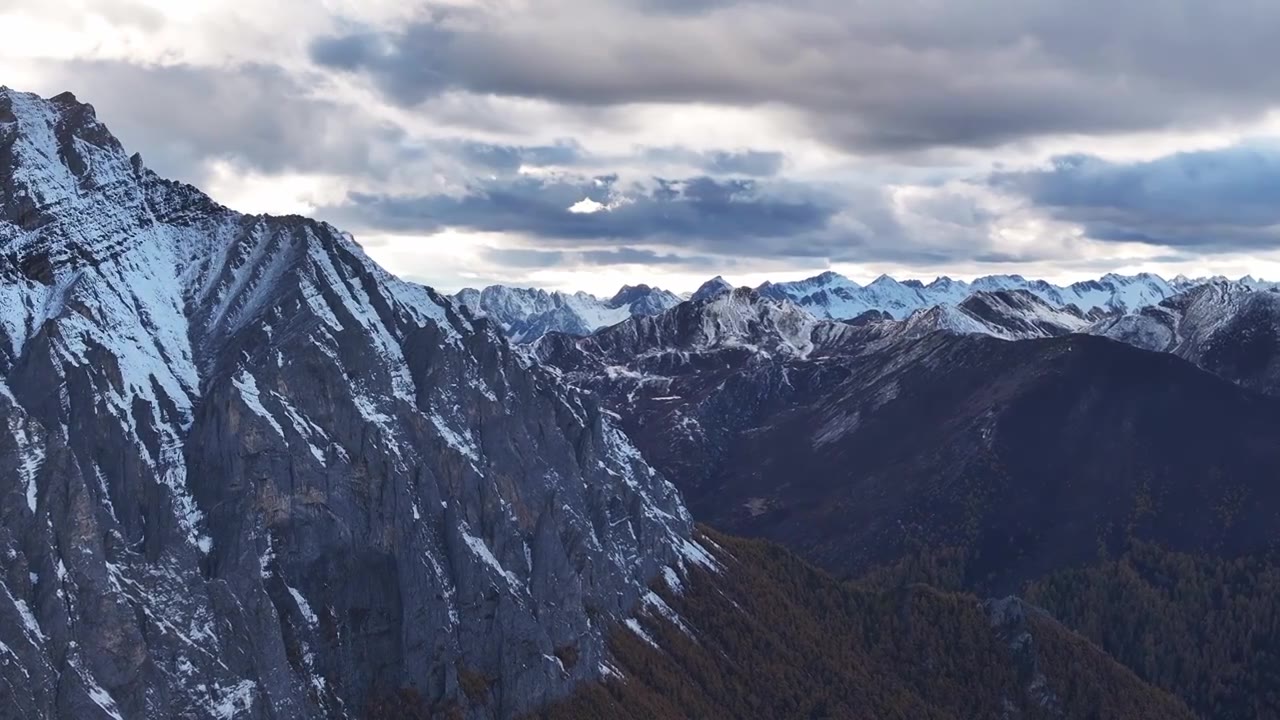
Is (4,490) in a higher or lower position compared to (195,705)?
higher

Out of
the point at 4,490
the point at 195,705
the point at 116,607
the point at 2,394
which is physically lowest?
the point at 195,705

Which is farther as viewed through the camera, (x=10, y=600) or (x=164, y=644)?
(x=164, y=644)

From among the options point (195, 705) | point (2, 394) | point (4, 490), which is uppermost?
point (2, 394)

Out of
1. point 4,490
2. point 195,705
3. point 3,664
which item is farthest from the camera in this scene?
point 195,705

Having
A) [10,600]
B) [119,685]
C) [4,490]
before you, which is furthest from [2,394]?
[119,685]

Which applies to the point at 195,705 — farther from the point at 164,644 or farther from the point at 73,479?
the point at 73,479

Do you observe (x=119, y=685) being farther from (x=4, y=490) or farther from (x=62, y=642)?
(x=4, y=490)

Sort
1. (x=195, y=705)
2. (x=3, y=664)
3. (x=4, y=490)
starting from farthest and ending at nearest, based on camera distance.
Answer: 1. (x=195, y=705)
2. (x=4, y=490)
3. (x=3, y=664)

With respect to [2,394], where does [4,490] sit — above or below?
below

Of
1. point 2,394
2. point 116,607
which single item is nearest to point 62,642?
point 116,607
